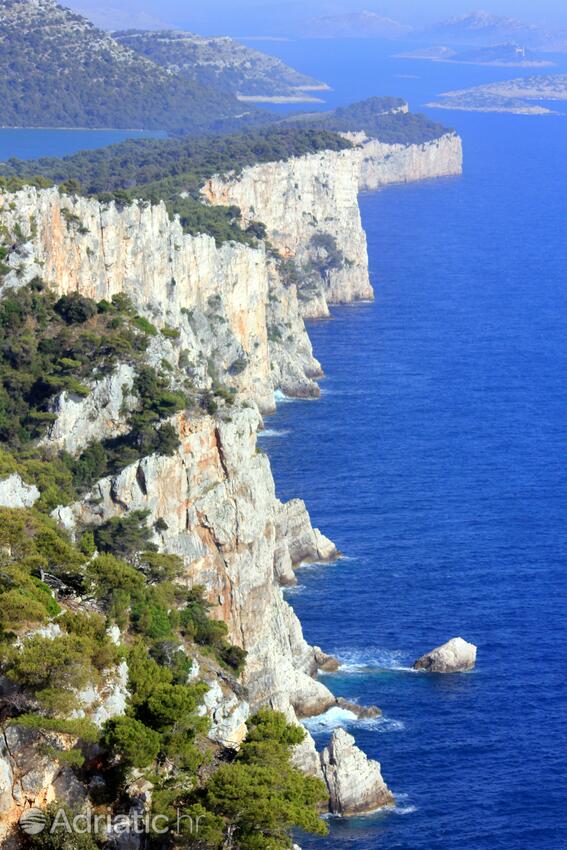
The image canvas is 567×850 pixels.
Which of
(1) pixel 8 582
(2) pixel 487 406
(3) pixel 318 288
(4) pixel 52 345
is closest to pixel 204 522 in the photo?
(4) pixel 52 345

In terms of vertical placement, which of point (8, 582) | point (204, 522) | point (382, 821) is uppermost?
point (8, 582)

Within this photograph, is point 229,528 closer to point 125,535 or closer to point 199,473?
point 199,473

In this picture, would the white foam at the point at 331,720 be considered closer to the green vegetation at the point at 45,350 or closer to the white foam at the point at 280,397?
the green vegetation at the point at 45,350

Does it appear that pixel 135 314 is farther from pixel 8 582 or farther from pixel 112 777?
pixel 112 777

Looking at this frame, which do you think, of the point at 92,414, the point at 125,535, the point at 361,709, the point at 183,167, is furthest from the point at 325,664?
the point at 183,167

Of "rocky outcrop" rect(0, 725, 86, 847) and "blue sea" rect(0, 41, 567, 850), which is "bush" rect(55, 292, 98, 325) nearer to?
"blue sea" rect(0, 41, 567, 850)

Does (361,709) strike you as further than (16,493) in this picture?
Yes

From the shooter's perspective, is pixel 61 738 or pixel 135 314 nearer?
pixel 61 738

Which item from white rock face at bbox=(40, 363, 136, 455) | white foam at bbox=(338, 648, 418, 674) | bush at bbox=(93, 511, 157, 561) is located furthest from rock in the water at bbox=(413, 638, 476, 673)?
white rock face at bbox=(40, 363, 136, 455)
